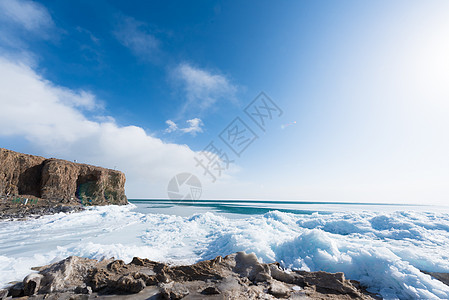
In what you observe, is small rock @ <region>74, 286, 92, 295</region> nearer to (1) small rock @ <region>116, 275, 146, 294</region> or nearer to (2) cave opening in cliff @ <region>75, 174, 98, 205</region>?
(1) small rock @ <region>116, 275, 146, 294</region>

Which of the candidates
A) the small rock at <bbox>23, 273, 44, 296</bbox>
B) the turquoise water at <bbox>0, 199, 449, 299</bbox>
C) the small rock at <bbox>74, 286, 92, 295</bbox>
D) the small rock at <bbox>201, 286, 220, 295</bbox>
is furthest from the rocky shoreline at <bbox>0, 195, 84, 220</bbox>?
the small rock at <bbox>201, 286, 220, 295</bbox>

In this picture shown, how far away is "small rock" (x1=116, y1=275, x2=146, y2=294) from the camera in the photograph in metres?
3.26

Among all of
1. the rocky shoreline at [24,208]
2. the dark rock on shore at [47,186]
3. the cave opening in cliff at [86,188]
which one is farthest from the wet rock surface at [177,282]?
the cave opening in cliff at [86,188]

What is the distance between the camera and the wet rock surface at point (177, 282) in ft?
10.5

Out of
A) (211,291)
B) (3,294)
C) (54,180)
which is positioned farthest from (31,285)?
(54,180)

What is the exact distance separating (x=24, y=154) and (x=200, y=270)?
36.8m

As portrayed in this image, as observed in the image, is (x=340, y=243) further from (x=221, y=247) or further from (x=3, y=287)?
(x=3, y=287)

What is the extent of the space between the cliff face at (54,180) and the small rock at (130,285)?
3216cm

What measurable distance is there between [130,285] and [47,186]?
114ft

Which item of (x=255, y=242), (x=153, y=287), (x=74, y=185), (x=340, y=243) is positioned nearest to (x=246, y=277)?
(x=153, y=287)

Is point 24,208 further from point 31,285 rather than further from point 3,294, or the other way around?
point 31,285

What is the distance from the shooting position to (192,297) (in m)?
3.18

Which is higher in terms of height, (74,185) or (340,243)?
(74,185)

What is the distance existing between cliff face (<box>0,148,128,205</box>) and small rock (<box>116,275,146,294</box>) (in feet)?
106
